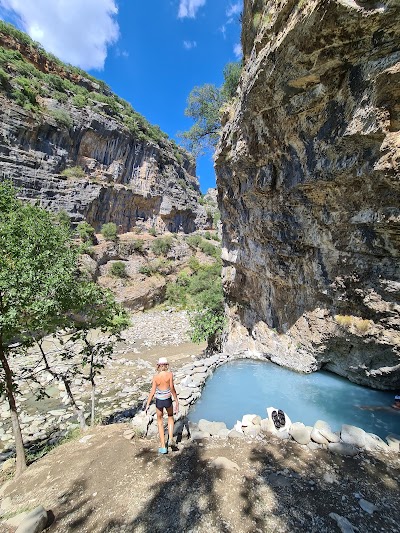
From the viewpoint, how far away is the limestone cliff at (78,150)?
86.5ft

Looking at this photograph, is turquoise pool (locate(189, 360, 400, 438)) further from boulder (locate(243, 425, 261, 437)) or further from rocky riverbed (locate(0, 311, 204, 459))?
rocky riverbed (locate(0, 311, 204, 459))

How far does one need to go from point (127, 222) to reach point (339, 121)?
3193 centimetres

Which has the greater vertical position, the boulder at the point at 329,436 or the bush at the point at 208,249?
the bush at the point at 208,249

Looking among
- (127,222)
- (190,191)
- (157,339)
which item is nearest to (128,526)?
(157,339)

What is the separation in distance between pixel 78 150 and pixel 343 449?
36721 millimetres

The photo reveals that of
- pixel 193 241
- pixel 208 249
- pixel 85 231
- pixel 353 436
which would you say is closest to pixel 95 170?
pixel 85 231

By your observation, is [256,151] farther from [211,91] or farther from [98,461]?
[211,91]

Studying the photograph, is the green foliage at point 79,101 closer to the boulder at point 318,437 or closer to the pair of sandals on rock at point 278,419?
the pair of sandals on rock at point 278,419

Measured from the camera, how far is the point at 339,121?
5.07 metres

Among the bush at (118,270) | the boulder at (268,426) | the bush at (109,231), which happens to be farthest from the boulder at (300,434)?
the bush at (109,231)

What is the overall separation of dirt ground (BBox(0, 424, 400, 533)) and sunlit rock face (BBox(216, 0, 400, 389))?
3.74m

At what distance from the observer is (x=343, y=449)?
14.3ft

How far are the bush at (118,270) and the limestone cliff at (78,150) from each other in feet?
21.1

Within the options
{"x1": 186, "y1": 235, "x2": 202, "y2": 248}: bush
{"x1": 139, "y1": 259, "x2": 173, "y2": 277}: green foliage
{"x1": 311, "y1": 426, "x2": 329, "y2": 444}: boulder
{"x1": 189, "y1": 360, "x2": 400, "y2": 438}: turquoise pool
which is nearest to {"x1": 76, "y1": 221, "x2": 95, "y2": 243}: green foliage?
{"x1": 139, "y1": 259, "x2": 173, "y2": 277}: green foliage
